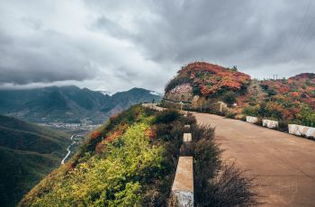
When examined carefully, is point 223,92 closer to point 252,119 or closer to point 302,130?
point 252,119

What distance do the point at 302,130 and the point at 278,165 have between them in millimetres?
4538

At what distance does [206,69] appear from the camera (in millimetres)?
28422

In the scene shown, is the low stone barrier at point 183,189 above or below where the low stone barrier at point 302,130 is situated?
below

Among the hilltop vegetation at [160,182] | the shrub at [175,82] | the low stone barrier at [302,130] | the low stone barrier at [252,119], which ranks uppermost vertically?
the shrub at [175,82]

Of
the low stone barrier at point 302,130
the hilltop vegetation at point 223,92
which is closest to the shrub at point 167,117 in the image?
the low stone barrier at point 302,130

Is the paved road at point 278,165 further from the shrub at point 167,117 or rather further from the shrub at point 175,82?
the shrub at point 175,82

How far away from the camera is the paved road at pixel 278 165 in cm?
326

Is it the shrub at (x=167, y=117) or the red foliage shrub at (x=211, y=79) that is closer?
the shrub at (x=167, y=117)

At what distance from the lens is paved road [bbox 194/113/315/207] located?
→ 326 centimetres

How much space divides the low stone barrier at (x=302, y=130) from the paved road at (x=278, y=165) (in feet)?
2.34

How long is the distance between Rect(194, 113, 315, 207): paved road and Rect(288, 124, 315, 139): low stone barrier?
2.34 feet

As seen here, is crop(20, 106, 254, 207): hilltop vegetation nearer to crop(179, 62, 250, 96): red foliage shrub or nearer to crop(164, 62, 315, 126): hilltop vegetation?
crop(164, 62, 315, 126): hilltop vegetation

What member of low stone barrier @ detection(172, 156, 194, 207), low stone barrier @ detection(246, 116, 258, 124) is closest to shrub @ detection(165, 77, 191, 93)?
low stone barrier @ detection(246, 116, 258, 124)

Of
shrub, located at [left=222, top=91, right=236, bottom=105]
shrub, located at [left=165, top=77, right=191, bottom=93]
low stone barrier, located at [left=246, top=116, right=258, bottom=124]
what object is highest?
shrub, located at [left=165, top=77, right=191, bottom=93]
